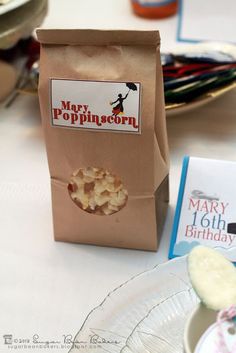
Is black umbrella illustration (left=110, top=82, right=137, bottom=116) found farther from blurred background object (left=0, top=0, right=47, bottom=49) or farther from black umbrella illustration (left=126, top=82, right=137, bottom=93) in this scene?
blurred background object (left=0, top=0, right=47, bottom=49)

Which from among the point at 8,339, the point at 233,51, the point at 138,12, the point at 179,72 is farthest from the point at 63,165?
the point at 138,12

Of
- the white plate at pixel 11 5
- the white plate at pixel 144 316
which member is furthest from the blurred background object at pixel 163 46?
the white plate at pixel 144 316

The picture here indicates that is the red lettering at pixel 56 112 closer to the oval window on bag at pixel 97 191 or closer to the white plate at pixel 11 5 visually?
the oval window on bag at pixel 97 191

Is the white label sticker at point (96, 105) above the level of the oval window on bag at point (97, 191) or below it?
above

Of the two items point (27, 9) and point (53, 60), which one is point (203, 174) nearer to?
point (53, 60)

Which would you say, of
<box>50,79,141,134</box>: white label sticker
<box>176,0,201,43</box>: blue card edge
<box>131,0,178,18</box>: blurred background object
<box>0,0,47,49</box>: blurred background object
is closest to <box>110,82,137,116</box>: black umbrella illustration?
<box>50,79,141,134</box>: white label sticker

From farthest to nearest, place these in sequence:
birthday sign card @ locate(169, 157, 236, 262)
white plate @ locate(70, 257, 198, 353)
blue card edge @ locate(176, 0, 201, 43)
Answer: blue card edge @ locate(176, 0, 201, 43), birthday sign card @ locate(169, 157, 236, 262), white plate @ locate(70, 257, 198, 353)

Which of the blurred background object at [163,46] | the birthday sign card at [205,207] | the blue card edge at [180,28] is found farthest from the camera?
the blue card edge at [180,28]
